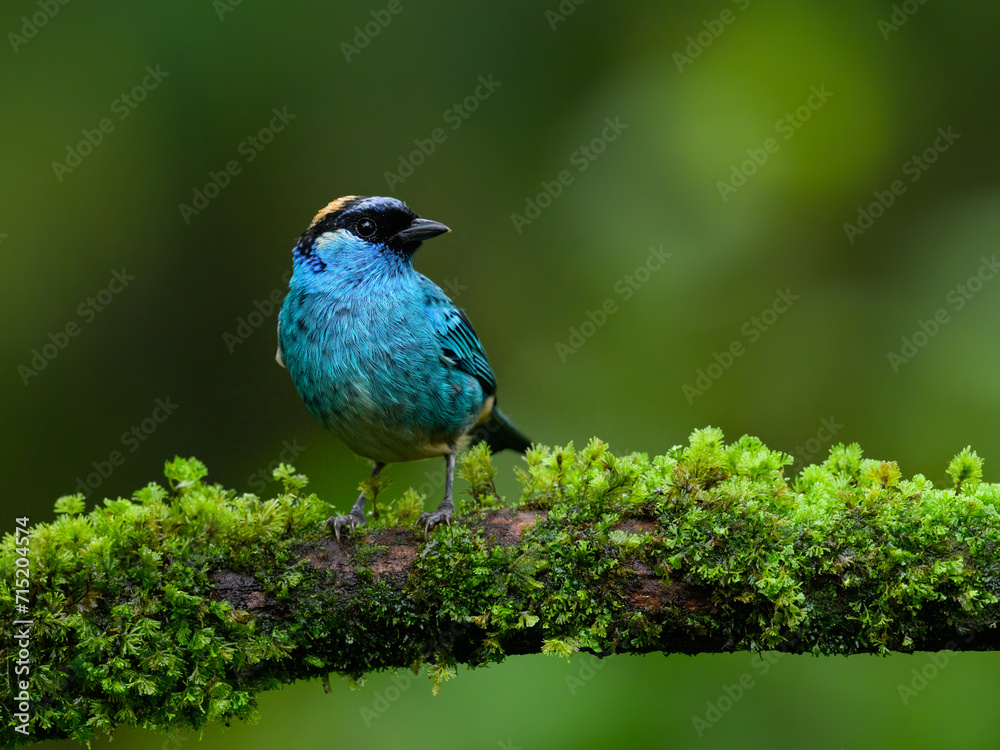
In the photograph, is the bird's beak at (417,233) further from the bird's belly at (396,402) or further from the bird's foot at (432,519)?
the bird's foot at (432,519)

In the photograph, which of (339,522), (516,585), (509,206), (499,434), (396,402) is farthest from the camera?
(509,206)

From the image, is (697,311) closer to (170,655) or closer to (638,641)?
(638,641)

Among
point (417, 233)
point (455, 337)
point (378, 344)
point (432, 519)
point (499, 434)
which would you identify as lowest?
point (432, 519)

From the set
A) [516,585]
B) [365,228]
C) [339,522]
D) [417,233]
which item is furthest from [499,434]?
[516,585]

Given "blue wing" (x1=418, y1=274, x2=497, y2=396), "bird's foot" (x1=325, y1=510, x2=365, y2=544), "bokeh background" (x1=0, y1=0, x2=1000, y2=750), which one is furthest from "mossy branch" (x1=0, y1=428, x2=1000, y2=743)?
"bokeh background" (x1=0, y1=0, x2=1000, y2=750)

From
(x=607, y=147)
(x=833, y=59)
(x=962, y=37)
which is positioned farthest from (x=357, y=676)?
(x=962, y=37)

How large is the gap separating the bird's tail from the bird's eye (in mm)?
1039

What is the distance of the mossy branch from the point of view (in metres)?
2.63

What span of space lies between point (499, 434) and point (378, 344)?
1.06 metres

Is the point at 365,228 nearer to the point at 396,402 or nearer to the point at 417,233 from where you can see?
the point at 417,233

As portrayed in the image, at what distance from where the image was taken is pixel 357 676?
2938 mm

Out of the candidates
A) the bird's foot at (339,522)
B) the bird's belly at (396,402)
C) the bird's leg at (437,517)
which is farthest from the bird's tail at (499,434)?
the bird's foot at (339,522)

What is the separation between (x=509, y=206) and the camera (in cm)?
639

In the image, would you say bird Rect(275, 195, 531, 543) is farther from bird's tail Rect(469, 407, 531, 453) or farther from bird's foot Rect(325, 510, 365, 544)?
bird's tail Rect(469, 407, 531, 453)
